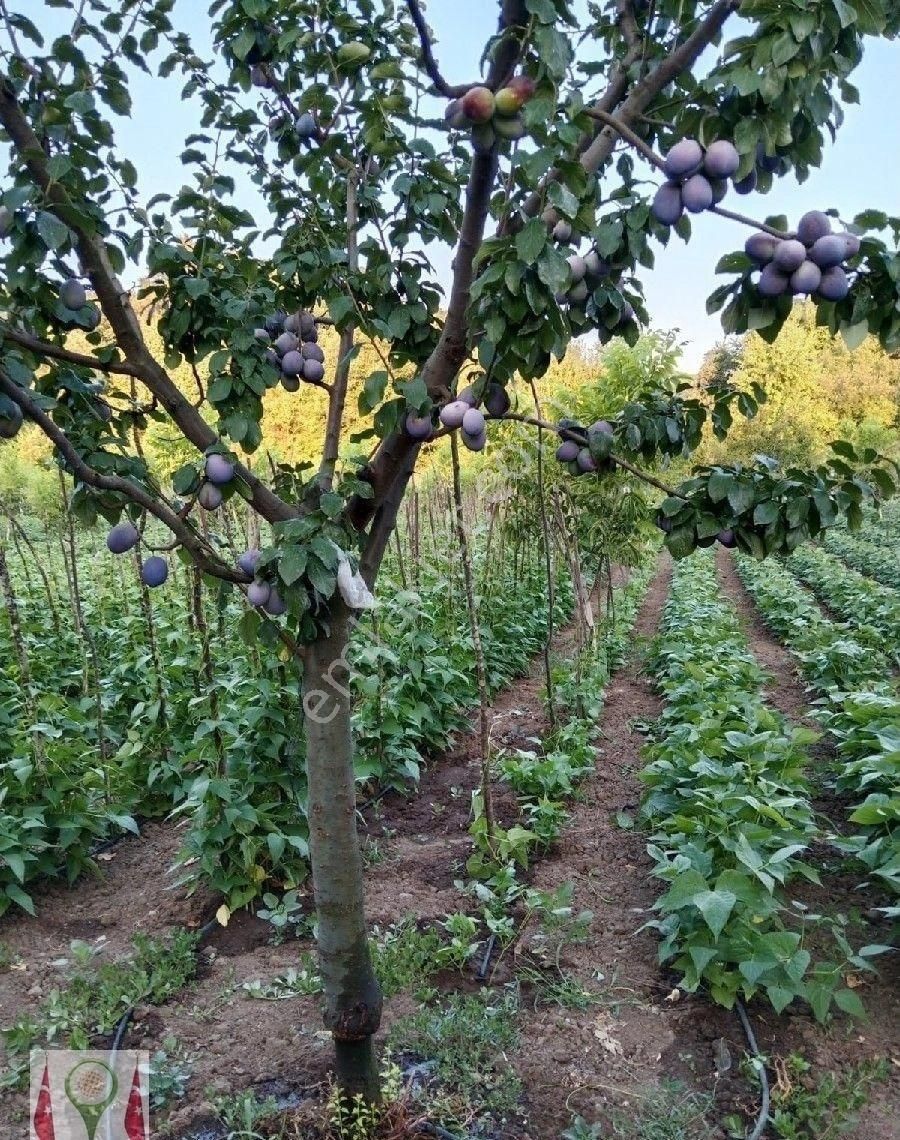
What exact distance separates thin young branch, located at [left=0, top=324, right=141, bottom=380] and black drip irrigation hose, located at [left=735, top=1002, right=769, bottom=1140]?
244cm

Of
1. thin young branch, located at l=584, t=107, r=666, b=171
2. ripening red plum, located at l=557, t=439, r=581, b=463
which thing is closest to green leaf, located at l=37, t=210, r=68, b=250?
thin young branch, located at l=584, t=107, r=666, b=171

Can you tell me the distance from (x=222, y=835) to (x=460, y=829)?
1301 mm

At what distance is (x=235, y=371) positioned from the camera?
5.91 feet

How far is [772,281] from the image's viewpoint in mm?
1332

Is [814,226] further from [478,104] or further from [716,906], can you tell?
[716,906]

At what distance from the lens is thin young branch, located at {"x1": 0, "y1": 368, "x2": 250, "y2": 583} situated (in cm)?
146

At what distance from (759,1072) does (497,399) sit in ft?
6.73

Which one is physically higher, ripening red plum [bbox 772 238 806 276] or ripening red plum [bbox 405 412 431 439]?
ripening red plum [bbox 772 238 806 276]

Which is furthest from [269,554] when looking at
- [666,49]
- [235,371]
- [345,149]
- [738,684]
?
[738,684]

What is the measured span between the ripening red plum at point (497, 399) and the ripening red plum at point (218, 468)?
56 centimetres

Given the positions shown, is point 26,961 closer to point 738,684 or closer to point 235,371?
point 235,371

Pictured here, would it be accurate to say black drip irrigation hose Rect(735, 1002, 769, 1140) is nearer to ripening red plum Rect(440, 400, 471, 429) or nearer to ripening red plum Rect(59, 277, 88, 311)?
ripening red plum Rect(440, 400, 471, 429)

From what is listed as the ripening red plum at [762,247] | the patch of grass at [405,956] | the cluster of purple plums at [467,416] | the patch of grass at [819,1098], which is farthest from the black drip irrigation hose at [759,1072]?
the ripening red plum at [762,247]
